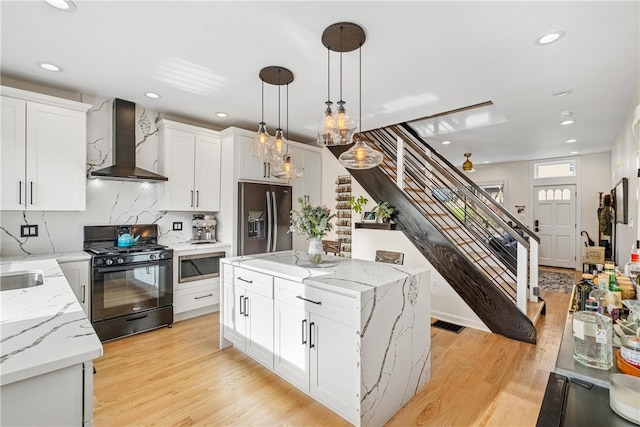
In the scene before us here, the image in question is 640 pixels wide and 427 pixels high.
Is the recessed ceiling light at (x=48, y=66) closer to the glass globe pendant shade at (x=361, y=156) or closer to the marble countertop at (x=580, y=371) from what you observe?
the glass globe pendant shade at (x=361, y=156)

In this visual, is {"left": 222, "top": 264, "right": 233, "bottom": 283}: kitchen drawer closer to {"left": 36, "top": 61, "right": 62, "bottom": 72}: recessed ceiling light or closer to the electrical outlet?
the electrical outlet

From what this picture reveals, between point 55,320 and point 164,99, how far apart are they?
9.79 ft

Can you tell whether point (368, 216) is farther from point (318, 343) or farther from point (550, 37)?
point (550, 37)

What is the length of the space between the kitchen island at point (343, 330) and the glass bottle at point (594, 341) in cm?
96

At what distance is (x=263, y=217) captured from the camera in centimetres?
438

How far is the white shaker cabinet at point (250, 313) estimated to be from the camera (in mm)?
2408

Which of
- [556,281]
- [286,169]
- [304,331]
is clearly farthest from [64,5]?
[556,281]

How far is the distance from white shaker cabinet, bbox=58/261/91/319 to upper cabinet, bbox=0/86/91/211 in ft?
2.03

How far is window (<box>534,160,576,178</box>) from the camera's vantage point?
684cm

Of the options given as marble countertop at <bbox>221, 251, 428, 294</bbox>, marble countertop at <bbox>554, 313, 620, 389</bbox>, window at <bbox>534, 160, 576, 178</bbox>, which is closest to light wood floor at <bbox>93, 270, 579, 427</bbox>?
marble countertop at <bbox>221, 251, 428, 294</bbox>

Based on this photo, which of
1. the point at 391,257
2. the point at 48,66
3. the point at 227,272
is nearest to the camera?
the point at 48,66

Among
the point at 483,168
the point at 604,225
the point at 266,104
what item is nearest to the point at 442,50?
the point at 266,104

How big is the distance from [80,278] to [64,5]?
2332 millimetres

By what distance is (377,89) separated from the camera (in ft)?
10.2
